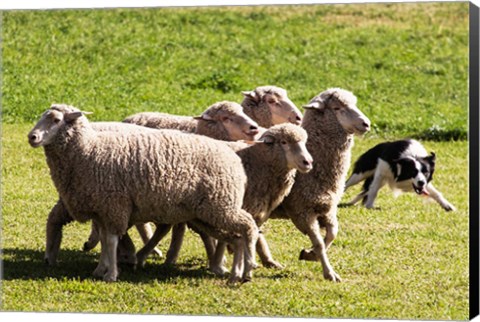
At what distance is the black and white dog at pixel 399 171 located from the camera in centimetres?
1358

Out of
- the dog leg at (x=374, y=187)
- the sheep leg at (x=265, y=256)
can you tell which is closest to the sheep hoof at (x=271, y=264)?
the sheep leg at (x=265, y=256)

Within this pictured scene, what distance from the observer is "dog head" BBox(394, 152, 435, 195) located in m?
13.5

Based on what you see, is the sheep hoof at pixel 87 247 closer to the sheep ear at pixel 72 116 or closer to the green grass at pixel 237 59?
the sheep ear at pixel 72 116

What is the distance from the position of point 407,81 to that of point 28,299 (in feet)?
36.6

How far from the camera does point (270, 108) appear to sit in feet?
36.7

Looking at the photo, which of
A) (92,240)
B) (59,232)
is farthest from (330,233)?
(59,232)

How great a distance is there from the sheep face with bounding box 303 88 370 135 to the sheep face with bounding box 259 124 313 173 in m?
0.41

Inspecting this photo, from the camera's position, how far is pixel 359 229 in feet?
40.0

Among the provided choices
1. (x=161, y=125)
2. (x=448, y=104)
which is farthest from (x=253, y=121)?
(x=448, y=104)

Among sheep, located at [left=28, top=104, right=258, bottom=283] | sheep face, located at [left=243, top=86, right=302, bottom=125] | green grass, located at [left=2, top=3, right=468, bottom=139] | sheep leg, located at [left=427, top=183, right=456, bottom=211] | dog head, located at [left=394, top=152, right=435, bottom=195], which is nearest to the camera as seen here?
sheep, located at [left=28, top=104, right=258, bottom=283]

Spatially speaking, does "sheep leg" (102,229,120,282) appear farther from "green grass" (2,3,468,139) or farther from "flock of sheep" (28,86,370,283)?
"green grass" (2,3,468,139)

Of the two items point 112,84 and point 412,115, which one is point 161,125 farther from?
point 412,115

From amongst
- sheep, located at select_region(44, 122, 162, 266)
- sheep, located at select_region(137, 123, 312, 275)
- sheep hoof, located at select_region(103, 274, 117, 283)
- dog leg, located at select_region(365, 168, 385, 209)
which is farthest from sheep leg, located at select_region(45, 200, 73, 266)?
dog leg, located at select_region(365, 168, 385, 209)

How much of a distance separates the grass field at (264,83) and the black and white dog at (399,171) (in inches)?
8.0
